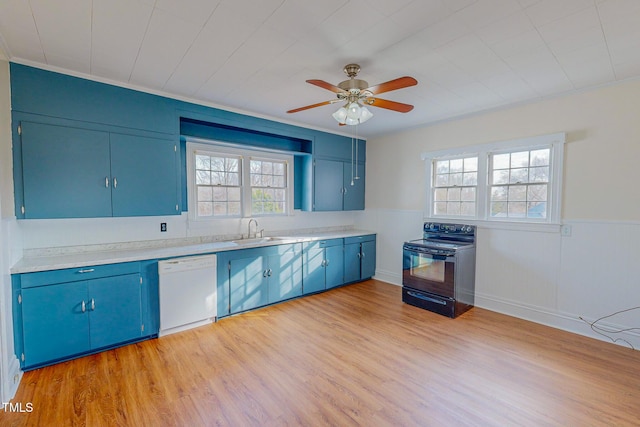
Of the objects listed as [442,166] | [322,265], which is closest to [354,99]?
[442,166]

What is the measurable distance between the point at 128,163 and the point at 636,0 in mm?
4114

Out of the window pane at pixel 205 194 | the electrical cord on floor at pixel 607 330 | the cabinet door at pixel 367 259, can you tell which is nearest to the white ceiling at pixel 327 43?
the window pane at pixel 205 194

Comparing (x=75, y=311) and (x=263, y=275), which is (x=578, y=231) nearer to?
(x=263, y=275)

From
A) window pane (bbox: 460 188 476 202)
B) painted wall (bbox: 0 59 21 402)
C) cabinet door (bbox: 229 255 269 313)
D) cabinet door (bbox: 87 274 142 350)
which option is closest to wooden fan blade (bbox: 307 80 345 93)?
cabinet door (bbox: 229 255 269 313)

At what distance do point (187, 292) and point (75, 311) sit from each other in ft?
3.06

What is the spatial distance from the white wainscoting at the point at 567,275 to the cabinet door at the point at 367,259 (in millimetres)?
1753

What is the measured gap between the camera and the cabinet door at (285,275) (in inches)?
154

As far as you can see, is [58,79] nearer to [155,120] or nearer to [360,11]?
[155,120]

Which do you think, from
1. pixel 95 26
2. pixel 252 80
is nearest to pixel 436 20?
pixel 252 80

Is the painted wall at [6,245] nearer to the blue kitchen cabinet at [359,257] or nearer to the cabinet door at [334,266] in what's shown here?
the cabinet door at [334,266]

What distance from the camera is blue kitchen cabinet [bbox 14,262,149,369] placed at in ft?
7.80

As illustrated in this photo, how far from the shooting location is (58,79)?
2.65 meters

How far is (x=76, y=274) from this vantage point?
257 cm

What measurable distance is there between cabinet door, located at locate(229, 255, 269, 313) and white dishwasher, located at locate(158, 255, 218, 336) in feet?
0.78
